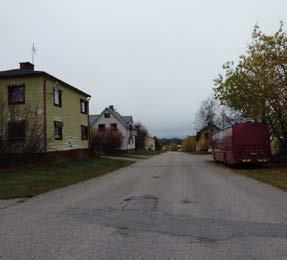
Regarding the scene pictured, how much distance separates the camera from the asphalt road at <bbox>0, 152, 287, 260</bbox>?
21.4ft

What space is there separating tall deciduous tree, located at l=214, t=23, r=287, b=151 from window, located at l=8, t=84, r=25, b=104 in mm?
15146

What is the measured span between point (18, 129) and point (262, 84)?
17.0 metres

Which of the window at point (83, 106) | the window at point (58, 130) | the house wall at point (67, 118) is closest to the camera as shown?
the house wall at point (67, 118)

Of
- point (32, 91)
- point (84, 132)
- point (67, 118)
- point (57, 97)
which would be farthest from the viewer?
point (84, 132)

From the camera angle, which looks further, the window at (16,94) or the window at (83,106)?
the window at (83,106)

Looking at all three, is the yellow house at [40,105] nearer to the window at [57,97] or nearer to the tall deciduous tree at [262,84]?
the window at [57,97]

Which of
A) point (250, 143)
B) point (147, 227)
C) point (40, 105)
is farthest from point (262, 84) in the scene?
point (147, 227)

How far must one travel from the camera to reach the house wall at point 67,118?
106 ft

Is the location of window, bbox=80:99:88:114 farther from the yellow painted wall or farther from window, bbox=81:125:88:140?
the yellow painted wall

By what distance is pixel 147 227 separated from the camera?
8.48 metres

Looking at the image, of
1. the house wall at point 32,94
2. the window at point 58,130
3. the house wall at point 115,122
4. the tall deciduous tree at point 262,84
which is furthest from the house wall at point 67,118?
the house wall at point 115,122

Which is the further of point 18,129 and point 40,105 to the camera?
point 40,105

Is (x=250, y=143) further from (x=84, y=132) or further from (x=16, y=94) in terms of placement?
(x=84, y=132)

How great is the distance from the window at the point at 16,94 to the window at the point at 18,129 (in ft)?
11.5
